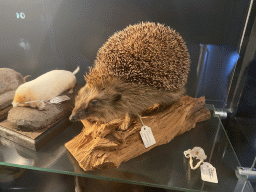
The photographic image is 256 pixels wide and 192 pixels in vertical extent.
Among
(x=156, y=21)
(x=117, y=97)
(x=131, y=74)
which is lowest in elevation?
(x=117, y=97)

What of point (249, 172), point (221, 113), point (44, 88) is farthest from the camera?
point (221, 113)

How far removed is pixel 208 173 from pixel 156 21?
47.2 inches

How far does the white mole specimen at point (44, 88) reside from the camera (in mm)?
1431

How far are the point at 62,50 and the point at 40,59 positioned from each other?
26 cm

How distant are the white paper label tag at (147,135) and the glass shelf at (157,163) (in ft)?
0.41

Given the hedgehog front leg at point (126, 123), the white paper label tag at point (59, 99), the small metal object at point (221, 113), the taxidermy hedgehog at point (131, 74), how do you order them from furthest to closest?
the small metal object at point (221, 113), the white paper label tag at point (59, 99), the hedgehog front leg at point (126, 123), the taxidermy hedgehog at point (131, 74)

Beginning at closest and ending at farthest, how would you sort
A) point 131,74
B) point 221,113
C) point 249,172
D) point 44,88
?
1. point 131,74
2. point 249,172
3. point 44,88
4. point 221,113

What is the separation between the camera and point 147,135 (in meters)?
1.28

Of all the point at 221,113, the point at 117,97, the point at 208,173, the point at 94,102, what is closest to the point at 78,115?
the point at 94,102

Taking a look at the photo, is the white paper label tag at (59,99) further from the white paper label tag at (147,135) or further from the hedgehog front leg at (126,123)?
the white paper label tag at (147,135)

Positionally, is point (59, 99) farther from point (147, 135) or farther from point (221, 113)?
point (221, 113)

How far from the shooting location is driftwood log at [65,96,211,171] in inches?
45.1

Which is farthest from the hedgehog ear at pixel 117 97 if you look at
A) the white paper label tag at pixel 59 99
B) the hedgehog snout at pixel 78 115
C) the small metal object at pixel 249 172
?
the small metal object at pixel 249 172

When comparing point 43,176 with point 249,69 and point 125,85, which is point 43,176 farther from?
point 249,69
